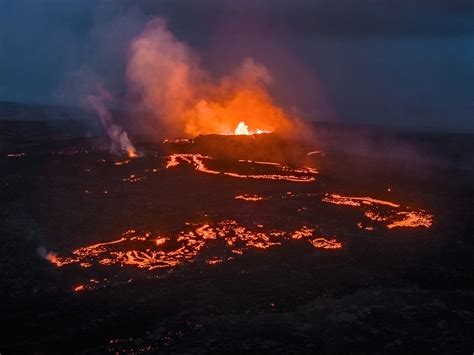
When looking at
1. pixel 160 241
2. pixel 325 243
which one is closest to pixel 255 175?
pixel 325 243

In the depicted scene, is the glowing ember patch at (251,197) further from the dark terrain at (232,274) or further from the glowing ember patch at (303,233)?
the glowing ember patch at (303,233)

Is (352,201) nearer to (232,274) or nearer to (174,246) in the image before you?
(174,246)

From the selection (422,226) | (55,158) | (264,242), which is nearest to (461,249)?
(422,226)

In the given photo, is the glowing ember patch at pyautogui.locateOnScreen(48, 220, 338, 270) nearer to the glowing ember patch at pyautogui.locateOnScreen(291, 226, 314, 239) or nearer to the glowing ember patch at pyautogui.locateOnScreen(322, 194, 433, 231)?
the glowing ember patch at pyautogui.locateOnScreen(291, 226, 314, 239)

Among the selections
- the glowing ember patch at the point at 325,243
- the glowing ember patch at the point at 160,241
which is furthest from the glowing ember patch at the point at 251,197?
the glowing ember patch at the point at 160,241

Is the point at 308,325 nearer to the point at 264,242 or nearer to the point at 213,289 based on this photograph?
the point at 213,289

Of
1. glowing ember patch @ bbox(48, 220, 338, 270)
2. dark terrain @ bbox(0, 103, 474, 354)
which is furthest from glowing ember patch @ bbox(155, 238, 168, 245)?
dark terrain @ bbox(0, 103, 474, 354)
